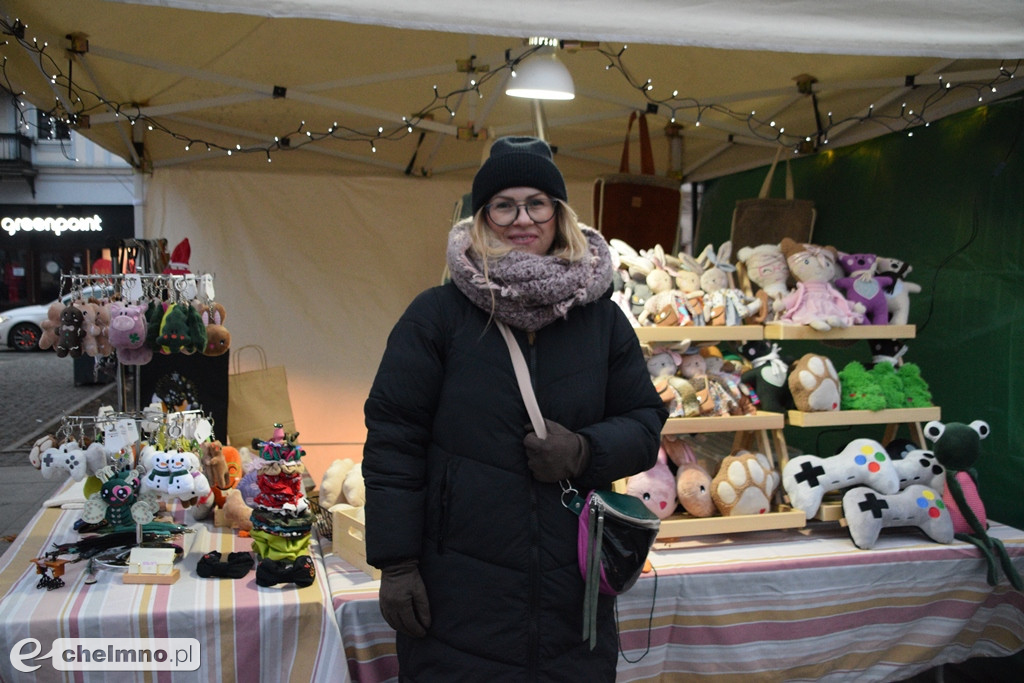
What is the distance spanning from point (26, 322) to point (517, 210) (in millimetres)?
3250

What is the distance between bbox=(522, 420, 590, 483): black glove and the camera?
1.40 m

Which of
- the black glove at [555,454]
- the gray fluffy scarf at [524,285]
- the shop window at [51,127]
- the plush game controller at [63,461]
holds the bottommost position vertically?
the plush game controller at [63,461]

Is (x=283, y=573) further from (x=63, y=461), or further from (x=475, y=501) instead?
(x=475, y=501)

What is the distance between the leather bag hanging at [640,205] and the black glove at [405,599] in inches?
101

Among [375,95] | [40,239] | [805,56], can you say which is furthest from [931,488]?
[40,239]

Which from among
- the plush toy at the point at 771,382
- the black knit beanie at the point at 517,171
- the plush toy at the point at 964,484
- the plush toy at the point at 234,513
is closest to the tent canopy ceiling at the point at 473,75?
the black knit beanie at the point at 517,171

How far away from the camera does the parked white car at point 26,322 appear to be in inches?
99.7

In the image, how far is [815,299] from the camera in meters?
2.86

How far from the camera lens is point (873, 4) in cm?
201

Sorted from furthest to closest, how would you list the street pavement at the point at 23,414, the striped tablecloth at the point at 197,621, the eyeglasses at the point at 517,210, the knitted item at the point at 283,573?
the street pavement at the point at 23,414 < the knitted item at the point at 283,573 < the striped tablecloth at the point at 197,621 < the eyeglasses at the point at 517,210

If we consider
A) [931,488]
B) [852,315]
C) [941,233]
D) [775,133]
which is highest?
[775,133]

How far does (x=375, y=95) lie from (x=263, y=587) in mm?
3107

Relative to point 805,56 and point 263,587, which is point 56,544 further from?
point 805,56

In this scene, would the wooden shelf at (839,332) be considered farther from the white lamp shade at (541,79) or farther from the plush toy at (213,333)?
the plush toy at (213,333)
